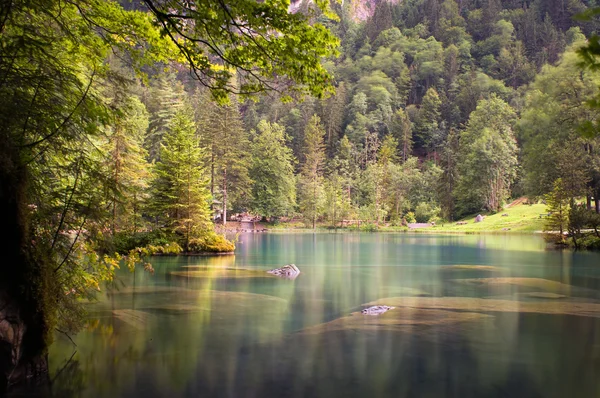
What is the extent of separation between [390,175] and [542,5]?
90.7 m

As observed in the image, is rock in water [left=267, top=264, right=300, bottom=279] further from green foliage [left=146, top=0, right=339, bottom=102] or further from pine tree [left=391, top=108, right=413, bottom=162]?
pine tree [left=391, top=108, right=413, bottom=162]

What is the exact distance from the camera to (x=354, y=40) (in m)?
142

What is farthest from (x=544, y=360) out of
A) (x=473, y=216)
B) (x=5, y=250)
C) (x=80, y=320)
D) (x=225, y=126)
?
(x=473, y=216)

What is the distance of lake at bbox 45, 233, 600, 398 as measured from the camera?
7121 millimetres

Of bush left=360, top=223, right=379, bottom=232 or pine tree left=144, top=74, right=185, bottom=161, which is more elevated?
pine tree left=144, top=74, right=185, bottom=161

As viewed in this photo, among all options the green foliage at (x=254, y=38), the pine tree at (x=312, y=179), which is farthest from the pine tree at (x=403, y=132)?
the green foliage at (x=254, y=38)

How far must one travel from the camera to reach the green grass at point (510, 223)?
49.8 metres

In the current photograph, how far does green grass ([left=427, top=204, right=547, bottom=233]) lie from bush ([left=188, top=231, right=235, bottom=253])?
34.5 m

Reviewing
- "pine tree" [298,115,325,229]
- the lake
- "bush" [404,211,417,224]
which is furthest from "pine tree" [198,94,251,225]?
the lake

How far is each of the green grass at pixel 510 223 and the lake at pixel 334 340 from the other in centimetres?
3438

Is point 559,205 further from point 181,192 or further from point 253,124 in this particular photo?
point 253,124

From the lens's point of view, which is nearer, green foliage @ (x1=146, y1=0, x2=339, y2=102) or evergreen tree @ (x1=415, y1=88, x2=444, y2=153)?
green foliage @ (x1=146, y1=0, x2=339, y2=102)

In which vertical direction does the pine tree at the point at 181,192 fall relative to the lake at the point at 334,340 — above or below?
above

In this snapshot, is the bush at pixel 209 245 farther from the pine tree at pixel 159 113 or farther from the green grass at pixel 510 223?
the green grass at pixel 510 223
